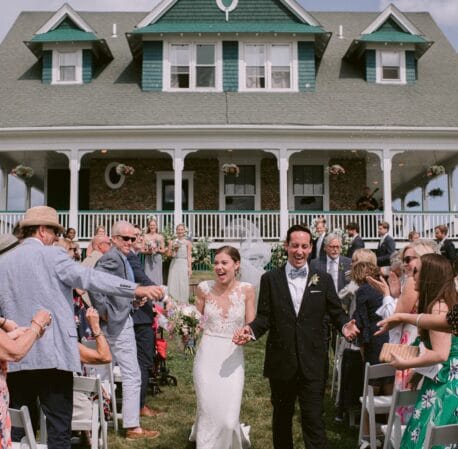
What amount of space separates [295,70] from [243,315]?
640 inches

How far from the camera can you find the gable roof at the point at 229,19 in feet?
67.1

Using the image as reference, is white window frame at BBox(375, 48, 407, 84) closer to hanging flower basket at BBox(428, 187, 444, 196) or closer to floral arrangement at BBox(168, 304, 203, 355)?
hanging flower basket at BBox(428, 187, 444, 196)

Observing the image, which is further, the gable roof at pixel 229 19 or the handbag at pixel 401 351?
the gable roof at pixel 229 19

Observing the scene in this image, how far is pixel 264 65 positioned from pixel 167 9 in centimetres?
360

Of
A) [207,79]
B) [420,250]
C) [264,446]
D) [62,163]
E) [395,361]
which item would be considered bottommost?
[264,446]

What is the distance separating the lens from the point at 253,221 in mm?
20047

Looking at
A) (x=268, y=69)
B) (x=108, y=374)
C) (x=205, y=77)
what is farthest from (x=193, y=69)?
(x=108, y=374)

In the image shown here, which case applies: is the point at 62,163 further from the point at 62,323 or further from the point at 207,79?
the point at 62,323

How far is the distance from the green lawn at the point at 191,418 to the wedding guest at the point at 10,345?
312cm

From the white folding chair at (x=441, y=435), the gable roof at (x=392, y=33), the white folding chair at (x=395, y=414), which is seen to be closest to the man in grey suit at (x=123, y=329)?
the white folding chair at (x=395, y=414)

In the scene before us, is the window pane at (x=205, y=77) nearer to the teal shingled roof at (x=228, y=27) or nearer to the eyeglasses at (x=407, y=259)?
the teal shingled roof at (x=228, y=27)

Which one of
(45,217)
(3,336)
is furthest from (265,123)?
(3,336)

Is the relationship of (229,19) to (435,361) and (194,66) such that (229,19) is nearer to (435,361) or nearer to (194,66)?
(194,66)

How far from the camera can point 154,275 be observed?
12625mm
